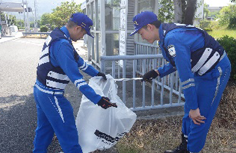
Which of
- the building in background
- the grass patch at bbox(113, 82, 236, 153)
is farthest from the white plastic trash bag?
the building in background

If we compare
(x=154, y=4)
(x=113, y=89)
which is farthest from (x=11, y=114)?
(x=154, y=4)

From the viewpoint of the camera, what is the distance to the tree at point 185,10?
492 centimetres

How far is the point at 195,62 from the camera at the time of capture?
2119 mm

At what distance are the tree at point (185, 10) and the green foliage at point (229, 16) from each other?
146 feet

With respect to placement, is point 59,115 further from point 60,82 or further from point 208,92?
point 208,92

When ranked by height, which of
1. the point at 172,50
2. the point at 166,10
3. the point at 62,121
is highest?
the point at 166,10

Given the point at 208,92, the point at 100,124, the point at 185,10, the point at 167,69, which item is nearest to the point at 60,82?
the point at 100,124

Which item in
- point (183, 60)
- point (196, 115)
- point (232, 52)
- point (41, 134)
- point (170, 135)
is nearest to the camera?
point (183, 60)

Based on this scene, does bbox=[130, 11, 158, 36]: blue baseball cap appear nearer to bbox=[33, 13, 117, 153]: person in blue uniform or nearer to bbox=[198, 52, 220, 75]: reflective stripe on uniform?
bbox=[33, 13, 117, 153]: person in blue uniform

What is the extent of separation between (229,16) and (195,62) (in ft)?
176

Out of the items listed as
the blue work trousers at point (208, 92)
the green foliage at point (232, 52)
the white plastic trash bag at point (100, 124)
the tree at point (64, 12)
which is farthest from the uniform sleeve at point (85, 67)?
the tree at point (64, 12)

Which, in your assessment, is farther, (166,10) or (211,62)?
(166,10)

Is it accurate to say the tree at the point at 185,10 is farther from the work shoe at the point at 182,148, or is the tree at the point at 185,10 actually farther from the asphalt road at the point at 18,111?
the work shoe at the point at 182,148

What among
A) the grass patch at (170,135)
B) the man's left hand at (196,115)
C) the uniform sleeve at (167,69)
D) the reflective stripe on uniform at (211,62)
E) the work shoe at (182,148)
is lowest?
the grass patch at (170,135)
